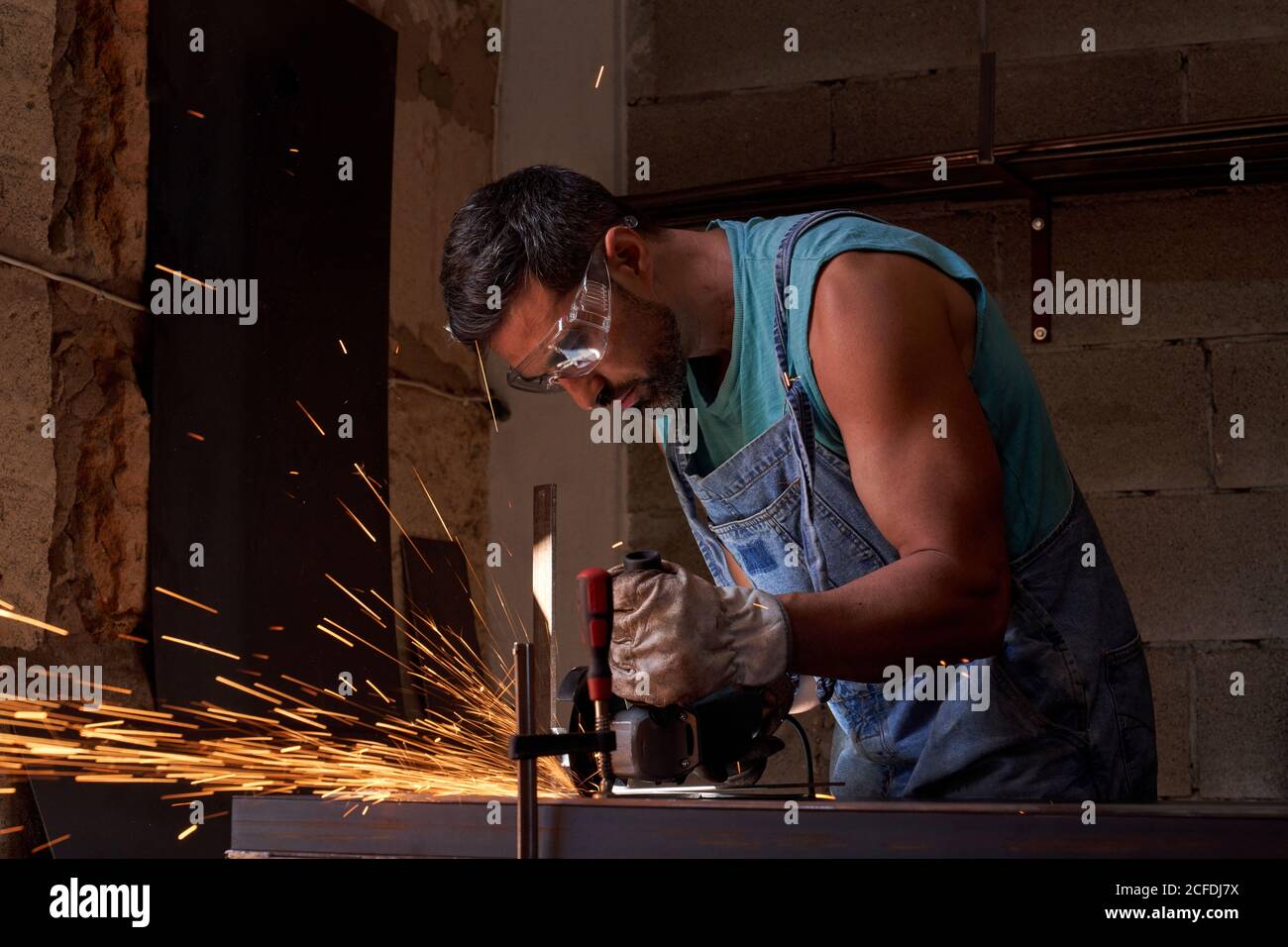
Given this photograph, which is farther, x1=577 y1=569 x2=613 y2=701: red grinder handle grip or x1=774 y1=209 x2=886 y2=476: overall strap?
x1=774 y1=209 x2=886 y2=476: overall strap

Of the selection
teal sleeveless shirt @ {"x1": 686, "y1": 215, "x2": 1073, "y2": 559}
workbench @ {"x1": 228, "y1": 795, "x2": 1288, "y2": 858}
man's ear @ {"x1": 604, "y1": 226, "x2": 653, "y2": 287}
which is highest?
man's ear @ {"x1": 604, "y1": 226, "x2": 653, "y2": 287}

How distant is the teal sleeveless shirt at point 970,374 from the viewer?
186cm

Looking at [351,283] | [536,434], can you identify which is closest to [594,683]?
[351,283]

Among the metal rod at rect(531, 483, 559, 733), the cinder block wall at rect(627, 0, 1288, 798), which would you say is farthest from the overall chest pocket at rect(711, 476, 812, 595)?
the cinder block wall at rect(627, 0, 1288, 798)

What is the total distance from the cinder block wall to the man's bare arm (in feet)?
6.01

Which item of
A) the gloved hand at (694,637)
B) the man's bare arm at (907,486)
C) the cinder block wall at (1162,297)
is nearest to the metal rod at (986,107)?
the cinder block wall at (1162,297)

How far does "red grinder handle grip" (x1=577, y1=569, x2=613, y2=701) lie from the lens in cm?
145

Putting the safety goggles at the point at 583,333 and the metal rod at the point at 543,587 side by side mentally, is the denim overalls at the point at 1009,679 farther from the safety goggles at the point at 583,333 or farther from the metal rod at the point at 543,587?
the metal rod at the point at 543,587

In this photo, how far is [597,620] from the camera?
1460 mm

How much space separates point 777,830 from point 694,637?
0.34 m

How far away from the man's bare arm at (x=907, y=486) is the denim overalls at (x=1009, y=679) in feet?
0.58

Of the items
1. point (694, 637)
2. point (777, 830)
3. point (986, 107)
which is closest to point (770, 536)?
point (694, 637)

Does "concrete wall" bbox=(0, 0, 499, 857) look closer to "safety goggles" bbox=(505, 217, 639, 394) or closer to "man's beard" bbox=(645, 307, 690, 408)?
"safety goggles" bbox=(505, 217, 639, 394)
